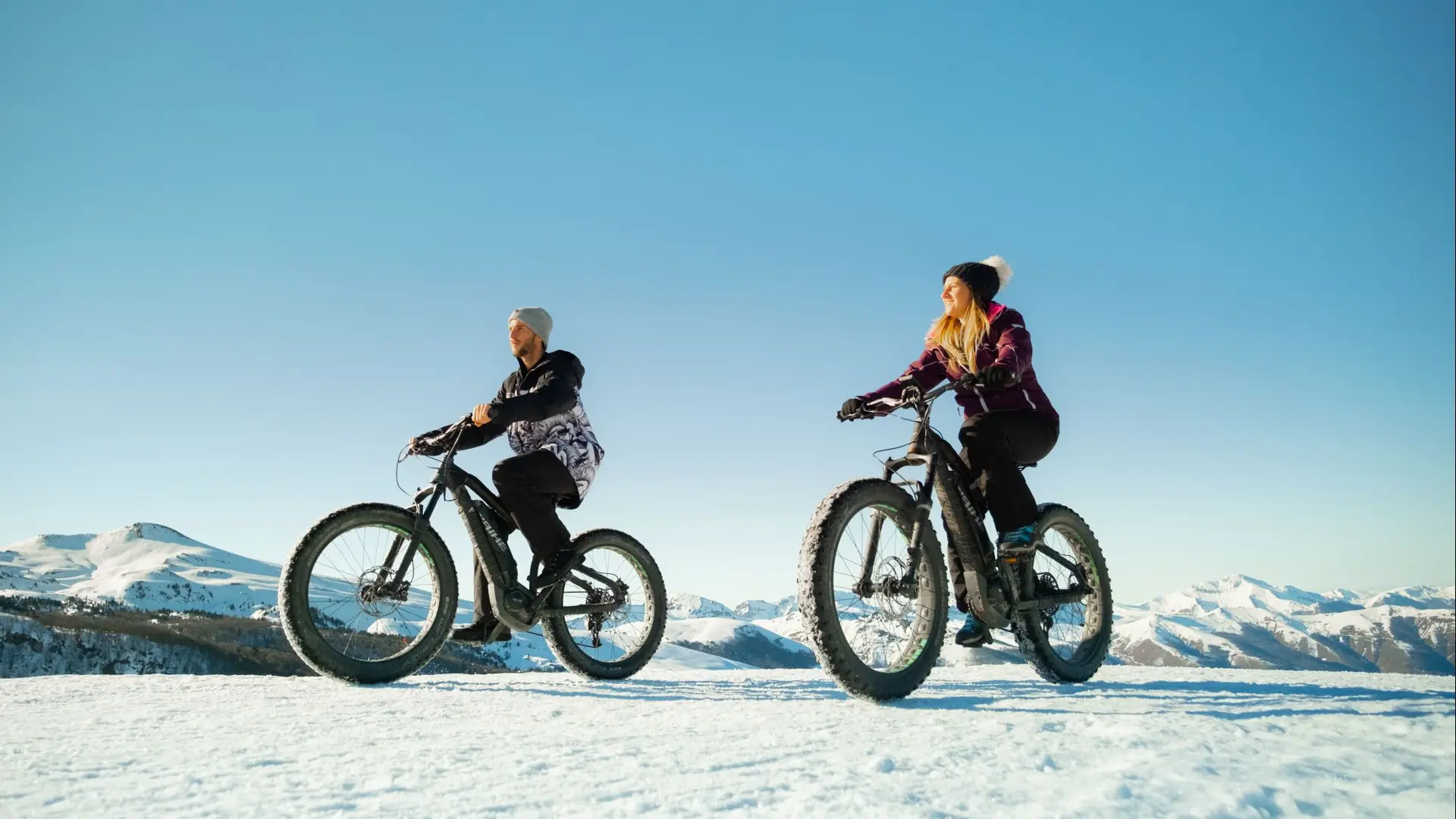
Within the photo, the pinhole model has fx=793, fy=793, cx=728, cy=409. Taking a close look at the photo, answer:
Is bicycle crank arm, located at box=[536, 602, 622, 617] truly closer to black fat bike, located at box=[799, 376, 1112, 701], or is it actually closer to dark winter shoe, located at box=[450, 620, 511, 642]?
dark winter shoe, located at box=[450, 620, 511, 642]

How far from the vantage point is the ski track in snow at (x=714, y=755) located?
2064 mm

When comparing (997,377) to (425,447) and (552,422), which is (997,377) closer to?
(552,422)

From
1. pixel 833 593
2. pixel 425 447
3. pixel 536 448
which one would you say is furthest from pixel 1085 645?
pixel 425 447

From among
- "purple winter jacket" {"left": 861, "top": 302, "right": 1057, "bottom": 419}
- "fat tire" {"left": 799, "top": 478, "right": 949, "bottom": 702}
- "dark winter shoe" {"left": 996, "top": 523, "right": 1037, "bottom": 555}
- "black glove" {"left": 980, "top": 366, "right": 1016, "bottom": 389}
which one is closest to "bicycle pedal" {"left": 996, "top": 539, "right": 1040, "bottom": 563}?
"dark winter shoe" {"left": 996, "top": 523, "right": 1037, "bottom": 555}

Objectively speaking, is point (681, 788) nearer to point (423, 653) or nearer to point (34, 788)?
point (34, 788)

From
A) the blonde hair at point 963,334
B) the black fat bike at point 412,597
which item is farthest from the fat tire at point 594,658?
the blonde hair at point 963,334

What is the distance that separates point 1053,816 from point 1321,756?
1.37m

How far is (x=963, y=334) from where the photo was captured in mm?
5516

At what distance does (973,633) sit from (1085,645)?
1687mm

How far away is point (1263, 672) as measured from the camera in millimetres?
6668

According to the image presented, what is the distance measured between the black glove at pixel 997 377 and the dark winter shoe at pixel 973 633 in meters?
1.44

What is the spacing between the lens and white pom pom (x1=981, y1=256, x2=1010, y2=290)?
570 centimetres

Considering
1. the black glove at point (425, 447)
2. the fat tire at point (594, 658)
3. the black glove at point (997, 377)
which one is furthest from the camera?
the fat tire at point (594, 658)

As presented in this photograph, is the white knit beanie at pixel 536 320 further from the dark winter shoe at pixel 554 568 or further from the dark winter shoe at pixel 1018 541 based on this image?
the dark winter shoe at pixel 1018 541
